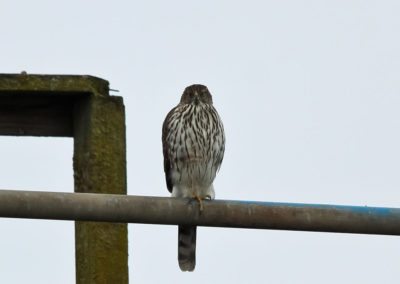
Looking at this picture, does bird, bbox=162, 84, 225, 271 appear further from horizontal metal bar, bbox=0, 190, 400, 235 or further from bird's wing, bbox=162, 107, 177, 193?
horizontal metal bar, bbox=0, 190, 400, 235

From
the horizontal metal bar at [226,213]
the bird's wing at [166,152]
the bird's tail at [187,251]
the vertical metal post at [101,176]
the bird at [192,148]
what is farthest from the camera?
the bird's wing at [166,152]

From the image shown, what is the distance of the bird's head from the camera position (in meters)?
8.83

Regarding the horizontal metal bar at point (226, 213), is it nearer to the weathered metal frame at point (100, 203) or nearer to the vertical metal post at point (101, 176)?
the weathered metal frame at point (100, 203)

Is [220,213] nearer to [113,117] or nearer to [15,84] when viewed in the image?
[113,117]

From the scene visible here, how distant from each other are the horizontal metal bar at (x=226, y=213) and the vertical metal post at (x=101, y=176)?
0.41 m

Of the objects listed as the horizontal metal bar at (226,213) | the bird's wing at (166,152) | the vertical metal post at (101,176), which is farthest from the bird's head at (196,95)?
the horizontal metal bar at (226,213)

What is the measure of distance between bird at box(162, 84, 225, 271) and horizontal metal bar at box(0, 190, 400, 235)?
3.46 m

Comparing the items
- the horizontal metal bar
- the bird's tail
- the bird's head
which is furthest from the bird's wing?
the horizontal metal bar

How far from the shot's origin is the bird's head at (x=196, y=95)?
883cm

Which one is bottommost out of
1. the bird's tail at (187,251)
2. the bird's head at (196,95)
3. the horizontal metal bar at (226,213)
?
the horizontal metal bar at (226,213)

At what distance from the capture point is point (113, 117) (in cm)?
498

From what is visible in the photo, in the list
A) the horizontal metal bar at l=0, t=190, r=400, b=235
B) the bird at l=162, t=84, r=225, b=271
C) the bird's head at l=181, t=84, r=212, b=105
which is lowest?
the horizontal metal bar at l=0, t=190, r=400, b=235

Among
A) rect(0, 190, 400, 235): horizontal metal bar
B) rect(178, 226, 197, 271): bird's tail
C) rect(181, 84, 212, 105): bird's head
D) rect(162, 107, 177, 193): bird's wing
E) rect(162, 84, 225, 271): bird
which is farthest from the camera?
rect(181, 84, 212, 105): bird's head

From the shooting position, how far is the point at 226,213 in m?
4.70
